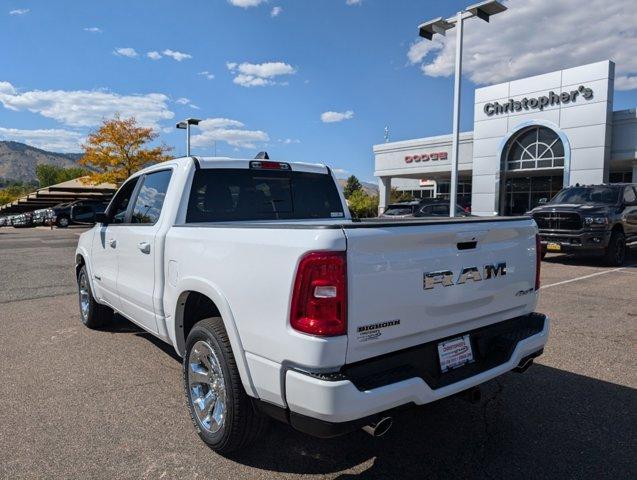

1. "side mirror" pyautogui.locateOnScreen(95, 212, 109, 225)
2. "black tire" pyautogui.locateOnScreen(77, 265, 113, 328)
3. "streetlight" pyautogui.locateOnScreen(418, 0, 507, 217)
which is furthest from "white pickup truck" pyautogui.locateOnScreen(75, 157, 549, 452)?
"streetlight" pyautogui.locateOnScreen(418, 0, 507, 217)

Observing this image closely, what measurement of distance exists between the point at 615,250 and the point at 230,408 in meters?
11.9

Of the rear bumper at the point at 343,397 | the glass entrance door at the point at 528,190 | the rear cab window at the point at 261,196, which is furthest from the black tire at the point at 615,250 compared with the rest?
the glass entrance door at the point at 528,190

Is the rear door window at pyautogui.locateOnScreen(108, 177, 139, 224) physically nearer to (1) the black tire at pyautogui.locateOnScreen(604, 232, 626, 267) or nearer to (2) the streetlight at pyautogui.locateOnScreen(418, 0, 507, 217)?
(1) the black tire at pyautogui.locateOnScreen(604, 232, 626, 267)

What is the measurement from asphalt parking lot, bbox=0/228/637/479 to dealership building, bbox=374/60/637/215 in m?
20.5

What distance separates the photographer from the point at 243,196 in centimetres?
429

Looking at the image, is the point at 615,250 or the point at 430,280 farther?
the point at 615,250

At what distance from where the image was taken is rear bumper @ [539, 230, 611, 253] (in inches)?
455

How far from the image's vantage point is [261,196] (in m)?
4.38

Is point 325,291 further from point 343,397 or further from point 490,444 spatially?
point 490,444

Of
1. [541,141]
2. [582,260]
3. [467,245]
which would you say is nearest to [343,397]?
[467,245]

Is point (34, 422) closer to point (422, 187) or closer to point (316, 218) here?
point (316, 218)

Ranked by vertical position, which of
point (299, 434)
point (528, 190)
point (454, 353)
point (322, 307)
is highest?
point (528, 190)

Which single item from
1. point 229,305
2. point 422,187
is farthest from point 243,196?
point 422,187

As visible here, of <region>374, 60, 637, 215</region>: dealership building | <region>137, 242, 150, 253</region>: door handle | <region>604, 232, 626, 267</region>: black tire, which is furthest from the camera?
<region>374, 60, 637, 215</region>: dealership building
